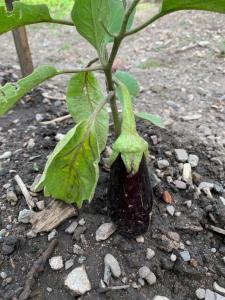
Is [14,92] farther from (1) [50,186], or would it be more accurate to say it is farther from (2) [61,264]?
(2) [61,264]

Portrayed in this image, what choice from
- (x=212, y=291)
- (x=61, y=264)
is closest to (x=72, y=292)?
(x=61, y=264)

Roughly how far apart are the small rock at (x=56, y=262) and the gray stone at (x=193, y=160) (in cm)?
51

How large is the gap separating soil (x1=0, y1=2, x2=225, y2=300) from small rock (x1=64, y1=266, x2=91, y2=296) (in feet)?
0.04

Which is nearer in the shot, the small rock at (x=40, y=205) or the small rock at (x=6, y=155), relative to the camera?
the small rock at (x=40, y=205)

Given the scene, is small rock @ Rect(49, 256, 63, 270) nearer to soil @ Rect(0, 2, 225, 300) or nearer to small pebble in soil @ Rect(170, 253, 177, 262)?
soil @ Rect(0, 2, 225, 300)

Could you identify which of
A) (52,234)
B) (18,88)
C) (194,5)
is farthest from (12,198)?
(194,5)

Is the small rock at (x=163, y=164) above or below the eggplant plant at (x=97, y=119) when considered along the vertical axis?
below

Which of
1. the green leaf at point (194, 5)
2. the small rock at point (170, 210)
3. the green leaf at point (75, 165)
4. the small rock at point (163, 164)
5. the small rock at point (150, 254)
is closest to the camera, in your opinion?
the green leaf at point (194, 5)

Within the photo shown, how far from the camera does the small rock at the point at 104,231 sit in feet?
3.59

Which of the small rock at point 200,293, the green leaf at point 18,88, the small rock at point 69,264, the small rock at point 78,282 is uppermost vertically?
the green leaf at point 18,88

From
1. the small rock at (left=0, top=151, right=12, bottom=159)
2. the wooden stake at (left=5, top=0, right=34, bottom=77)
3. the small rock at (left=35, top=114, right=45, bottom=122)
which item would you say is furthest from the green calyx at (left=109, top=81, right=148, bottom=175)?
the wooden stake at (left=5, top=0, right=34, bottom=77)

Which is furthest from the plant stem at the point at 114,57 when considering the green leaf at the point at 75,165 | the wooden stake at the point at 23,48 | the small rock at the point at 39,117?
the wooden stake at the point at 23,48

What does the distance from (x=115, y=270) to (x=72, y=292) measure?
0.12m

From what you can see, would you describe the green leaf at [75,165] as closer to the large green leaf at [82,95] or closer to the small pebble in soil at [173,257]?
the large green leaf at [82,95]
